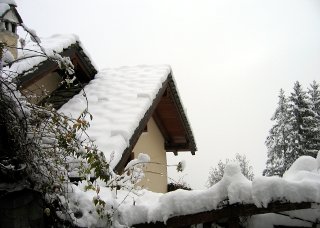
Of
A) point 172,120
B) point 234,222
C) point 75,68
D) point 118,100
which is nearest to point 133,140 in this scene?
point 118,100

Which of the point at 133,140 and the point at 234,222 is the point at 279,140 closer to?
the point at 133,140

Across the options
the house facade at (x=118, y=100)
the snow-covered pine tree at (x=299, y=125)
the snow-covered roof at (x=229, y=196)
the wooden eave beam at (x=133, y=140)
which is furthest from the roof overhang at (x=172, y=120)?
the snow-covered pine tree at (x=299, y=125)

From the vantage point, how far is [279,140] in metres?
25.5

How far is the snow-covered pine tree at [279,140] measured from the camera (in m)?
25.2

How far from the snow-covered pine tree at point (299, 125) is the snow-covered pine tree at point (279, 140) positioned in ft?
1.42

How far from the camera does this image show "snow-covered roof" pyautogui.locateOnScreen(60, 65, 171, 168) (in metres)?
5.20

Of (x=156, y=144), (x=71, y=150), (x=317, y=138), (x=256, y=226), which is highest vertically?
(x=317, y=138)

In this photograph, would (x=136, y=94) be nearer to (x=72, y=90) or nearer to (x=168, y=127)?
(x=72, y=90)

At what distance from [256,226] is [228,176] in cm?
101

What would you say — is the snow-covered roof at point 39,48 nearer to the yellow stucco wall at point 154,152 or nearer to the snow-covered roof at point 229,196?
the yellow stucco wall at point 154,152

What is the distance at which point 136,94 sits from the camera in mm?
6848

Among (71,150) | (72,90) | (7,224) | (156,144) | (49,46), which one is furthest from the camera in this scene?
(156,144)

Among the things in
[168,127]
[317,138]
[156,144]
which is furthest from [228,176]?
[317,138]

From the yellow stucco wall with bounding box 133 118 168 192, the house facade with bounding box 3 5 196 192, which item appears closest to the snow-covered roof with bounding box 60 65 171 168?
the house facade with bounding box 3 5 196 192
